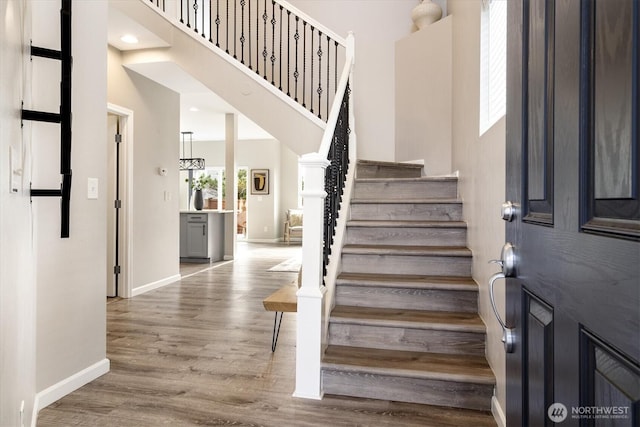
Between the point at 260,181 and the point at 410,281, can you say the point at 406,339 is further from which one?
the point at 260,181

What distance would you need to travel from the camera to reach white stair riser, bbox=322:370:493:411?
2.14 m

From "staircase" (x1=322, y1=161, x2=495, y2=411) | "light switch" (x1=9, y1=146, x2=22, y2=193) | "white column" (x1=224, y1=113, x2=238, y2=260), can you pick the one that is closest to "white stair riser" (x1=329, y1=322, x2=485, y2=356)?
"staircase" (x1=322, y1=161, x2=495, y2=411)

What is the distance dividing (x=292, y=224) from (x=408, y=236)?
8.60 meters

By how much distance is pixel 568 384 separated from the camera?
28.8 inches

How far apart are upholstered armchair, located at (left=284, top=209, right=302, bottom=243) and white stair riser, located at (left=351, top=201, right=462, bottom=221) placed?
788 cm

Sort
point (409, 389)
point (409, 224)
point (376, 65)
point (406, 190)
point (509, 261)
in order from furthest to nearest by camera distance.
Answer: point (376, 65)
point (406, 190)
point (409, 224)
point (409, 389)
point (509, 261)

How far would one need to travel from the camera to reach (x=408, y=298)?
8.77 ft

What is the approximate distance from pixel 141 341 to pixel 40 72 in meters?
2.03

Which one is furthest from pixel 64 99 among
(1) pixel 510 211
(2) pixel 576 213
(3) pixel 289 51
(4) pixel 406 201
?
(3) pixel 289 51

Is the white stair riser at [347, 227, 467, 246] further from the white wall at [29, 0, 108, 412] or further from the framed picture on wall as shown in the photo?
the framed picture on wall

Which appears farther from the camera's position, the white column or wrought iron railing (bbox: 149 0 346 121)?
the white column

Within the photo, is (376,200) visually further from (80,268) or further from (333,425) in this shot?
(80,268)

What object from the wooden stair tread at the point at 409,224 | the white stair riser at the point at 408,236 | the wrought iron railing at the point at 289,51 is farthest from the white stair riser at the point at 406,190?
the wrought iron railing at the point at 289,51

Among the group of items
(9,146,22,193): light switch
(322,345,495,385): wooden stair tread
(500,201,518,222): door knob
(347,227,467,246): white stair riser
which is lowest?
(322,345,495,385): wooden stair tread
